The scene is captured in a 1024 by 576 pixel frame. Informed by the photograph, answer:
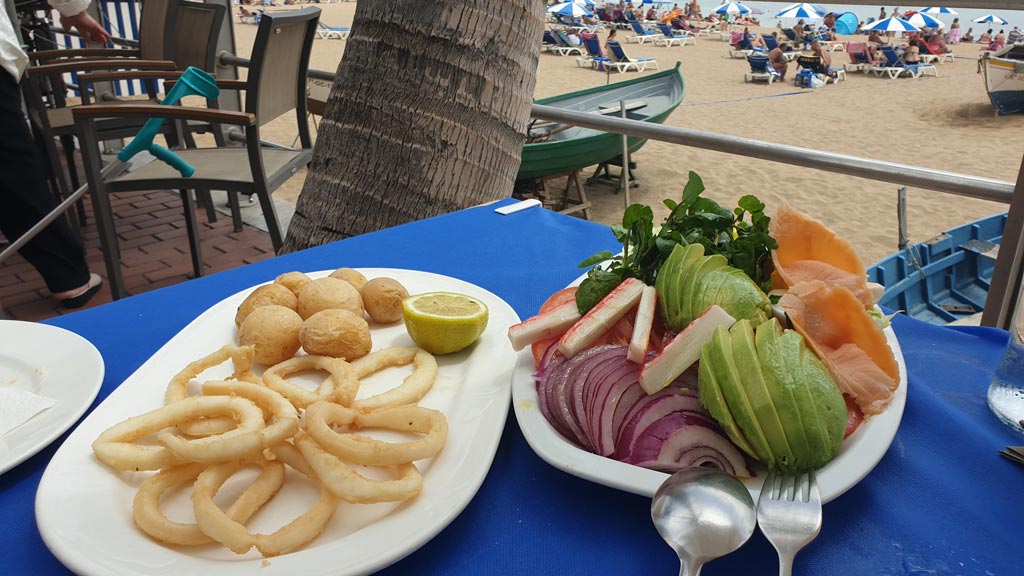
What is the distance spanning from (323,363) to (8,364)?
533 mm

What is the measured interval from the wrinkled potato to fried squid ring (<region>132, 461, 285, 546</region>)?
1.36 feet

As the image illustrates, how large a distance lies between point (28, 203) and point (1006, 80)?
22.9 m

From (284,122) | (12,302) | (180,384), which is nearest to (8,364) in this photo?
(180,384)

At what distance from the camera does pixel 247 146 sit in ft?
9.92

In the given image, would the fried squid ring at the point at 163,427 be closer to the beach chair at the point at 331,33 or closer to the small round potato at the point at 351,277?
the small round potato at the point at 351,277

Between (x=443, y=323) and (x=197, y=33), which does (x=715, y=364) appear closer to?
(x=443, y=323)

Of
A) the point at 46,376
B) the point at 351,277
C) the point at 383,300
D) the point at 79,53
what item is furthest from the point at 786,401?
the point at 79,53

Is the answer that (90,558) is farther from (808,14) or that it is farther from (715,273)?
(808,14)

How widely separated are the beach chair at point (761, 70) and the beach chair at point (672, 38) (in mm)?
12512

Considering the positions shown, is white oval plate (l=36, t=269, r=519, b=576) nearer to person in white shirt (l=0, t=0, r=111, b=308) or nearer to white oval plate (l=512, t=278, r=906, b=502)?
white oval plate (l=512, t=278, r=906, b=502)

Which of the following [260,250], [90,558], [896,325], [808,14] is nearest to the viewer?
[90,558]

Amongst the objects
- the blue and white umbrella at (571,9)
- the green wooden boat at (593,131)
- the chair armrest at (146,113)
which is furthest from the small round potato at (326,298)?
the blue and white umbrella at (571,9)

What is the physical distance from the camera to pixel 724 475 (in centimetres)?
77

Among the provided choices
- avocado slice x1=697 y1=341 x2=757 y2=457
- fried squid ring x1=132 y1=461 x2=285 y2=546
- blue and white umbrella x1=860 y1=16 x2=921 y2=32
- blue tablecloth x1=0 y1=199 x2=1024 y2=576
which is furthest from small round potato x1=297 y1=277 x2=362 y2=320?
blue and white umbrella x1=860 y1=16 x2=921 y2=32
